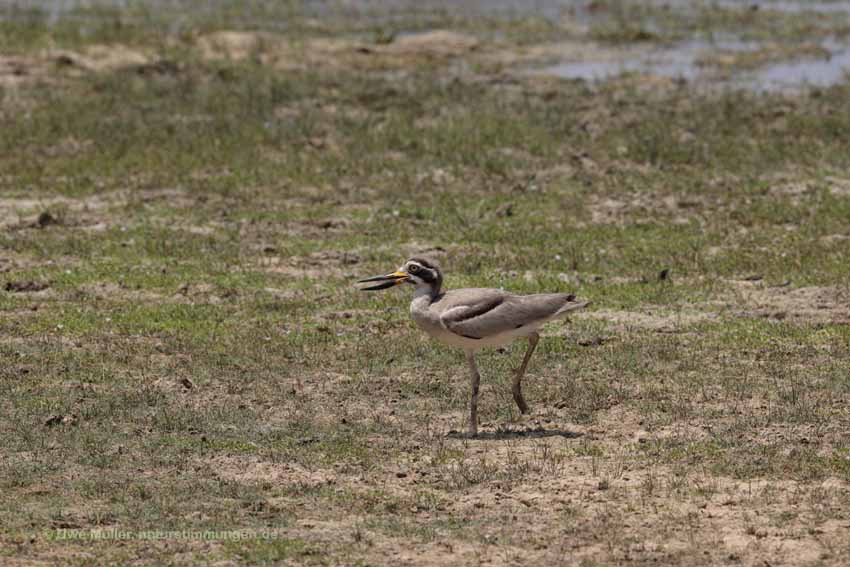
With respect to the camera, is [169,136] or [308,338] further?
[169,136]

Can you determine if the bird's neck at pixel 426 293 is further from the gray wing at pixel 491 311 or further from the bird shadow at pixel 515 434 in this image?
the bird shadow at pixel 515 434

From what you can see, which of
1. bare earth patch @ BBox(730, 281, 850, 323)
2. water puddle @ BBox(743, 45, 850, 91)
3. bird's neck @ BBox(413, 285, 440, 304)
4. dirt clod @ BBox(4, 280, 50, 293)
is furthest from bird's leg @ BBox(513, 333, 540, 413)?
water puddle @ BBox(743, 45, 850, 91)

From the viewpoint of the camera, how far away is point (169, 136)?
68.1 feet

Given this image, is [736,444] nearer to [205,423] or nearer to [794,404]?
[794,404]

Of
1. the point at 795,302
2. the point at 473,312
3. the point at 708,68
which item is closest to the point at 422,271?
the point at 473,312

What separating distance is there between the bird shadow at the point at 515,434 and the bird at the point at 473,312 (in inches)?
3.0

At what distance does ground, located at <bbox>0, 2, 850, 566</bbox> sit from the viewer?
29.7 feet

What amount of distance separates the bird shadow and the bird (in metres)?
0.08

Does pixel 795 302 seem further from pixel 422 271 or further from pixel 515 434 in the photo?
pixel 422 271

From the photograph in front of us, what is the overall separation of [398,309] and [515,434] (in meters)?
3.74

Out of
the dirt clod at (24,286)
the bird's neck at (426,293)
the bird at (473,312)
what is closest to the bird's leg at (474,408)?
the bird at (473,312)

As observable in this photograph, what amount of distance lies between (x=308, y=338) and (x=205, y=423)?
2466 millimetres

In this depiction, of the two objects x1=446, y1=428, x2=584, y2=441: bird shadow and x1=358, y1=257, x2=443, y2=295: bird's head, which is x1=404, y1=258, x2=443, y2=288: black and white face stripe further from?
x1=446, y1=428, x2=584, y2=441: bird shadow

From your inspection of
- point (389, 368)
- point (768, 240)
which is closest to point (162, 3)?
point (768, 240)
